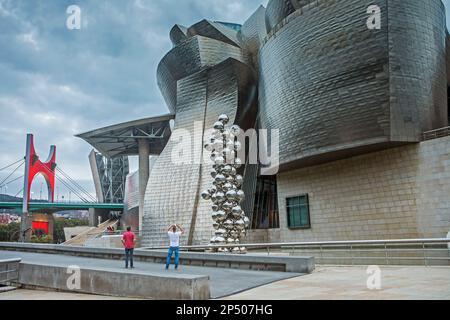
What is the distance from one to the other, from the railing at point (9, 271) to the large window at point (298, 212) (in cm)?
1794

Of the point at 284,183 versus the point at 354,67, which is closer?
the point at 354,67

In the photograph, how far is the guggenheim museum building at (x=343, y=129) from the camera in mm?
18797

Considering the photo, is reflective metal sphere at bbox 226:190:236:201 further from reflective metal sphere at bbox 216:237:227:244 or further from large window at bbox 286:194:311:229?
large window at bbox 286:194:311:229

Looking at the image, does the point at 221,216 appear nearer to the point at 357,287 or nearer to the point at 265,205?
the point at 357,287

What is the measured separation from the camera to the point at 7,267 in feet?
30.9

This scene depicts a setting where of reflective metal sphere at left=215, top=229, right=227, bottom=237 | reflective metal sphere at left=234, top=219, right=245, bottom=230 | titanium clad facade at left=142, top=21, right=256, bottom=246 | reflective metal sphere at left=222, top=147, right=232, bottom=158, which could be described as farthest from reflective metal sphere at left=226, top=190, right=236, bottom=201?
titanium clad facade at left=142, top=21, right=256, bottom=246

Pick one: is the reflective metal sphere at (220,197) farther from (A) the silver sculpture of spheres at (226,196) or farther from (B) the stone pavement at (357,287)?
(B) the stone pavement at (357,287)

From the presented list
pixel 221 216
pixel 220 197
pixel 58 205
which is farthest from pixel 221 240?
pixel 58 205

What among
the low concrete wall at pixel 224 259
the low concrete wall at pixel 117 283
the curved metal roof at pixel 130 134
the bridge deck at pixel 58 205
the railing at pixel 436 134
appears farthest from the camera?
the bridge deck at pixel 58 205

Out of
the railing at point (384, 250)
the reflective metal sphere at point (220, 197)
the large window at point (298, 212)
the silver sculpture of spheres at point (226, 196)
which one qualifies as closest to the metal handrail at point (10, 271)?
the railing at point (384, 250)
